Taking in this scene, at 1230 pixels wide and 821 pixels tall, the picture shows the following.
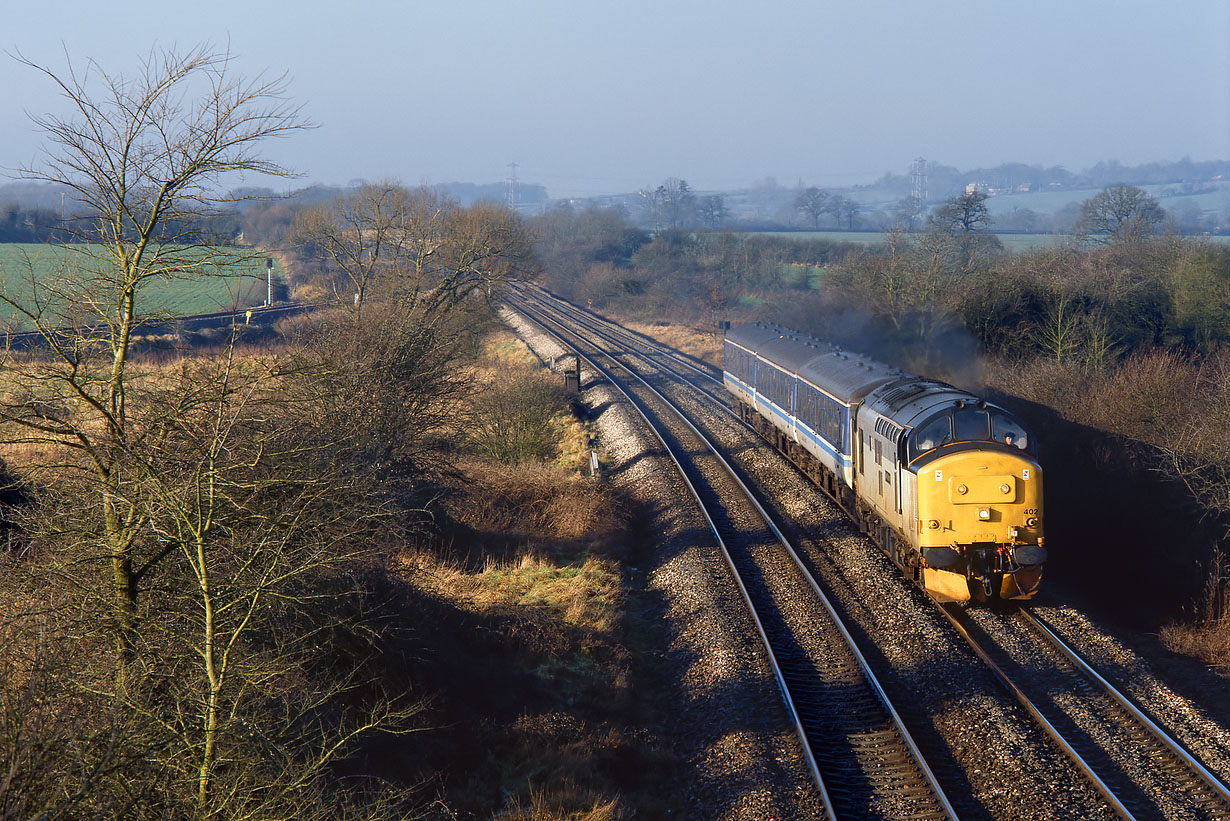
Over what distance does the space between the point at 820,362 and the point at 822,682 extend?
1032 centimetres

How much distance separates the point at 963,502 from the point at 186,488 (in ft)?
35.1

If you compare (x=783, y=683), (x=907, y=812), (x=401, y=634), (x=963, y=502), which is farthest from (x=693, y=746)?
(x=963, y=502)

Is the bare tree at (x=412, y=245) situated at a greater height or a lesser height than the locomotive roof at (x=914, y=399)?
greater

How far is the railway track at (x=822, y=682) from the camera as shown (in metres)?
9.02

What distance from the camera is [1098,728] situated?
10078mm

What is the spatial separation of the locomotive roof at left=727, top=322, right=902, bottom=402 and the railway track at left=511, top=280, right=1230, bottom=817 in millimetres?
5374

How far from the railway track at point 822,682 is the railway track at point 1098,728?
5.61 ft

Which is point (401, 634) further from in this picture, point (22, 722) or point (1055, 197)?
point (1055, 197)

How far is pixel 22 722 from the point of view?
14.3 feet

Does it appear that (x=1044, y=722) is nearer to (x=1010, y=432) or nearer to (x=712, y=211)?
(x=1010, y=432)

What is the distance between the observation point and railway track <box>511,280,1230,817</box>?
8711mm

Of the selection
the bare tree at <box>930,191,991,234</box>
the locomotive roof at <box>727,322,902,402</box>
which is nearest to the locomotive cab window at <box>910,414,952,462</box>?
the locomotive roof at <box>727,322,902,402</box>

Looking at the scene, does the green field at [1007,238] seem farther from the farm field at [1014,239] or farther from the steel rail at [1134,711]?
the steel rail at [1134,711]

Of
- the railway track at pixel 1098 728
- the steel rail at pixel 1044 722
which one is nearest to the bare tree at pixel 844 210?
the railway track at pixel 1098 728
